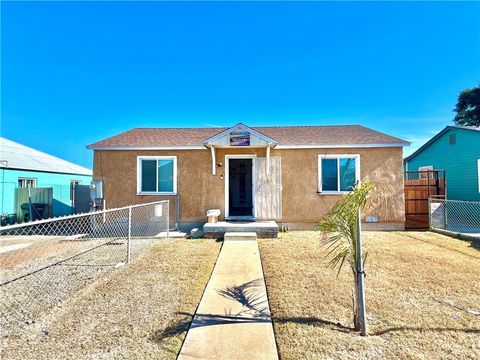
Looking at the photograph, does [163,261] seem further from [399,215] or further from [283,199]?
[399,215]

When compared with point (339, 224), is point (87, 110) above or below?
above

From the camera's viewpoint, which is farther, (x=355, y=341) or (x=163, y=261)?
(x=163, y=261)

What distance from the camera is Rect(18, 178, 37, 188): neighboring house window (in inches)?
569

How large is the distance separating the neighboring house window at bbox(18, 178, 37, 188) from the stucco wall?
26.7 feet

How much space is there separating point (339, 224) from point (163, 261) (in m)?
4.46

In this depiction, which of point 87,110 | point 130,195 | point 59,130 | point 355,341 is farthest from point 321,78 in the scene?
point 59,130

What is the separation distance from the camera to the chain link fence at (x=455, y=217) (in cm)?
962

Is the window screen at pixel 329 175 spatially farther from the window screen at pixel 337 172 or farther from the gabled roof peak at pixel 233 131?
the gabled roof peak at pixel 233 131

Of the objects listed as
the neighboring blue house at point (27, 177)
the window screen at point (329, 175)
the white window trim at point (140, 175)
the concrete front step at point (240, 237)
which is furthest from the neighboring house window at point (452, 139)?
the neighboring blue house at point (27, 177)

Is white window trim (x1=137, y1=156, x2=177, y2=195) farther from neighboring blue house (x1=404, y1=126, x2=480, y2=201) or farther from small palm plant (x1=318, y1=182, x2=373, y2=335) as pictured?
neighboring blue house (x1=404, y1=126, x2=480, y2=201)

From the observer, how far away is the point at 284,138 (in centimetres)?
1088

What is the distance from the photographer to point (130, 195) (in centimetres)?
1031

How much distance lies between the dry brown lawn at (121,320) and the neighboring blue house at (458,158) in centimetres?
1637

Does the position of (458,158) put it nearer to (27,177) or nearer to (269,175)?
(269,175)
